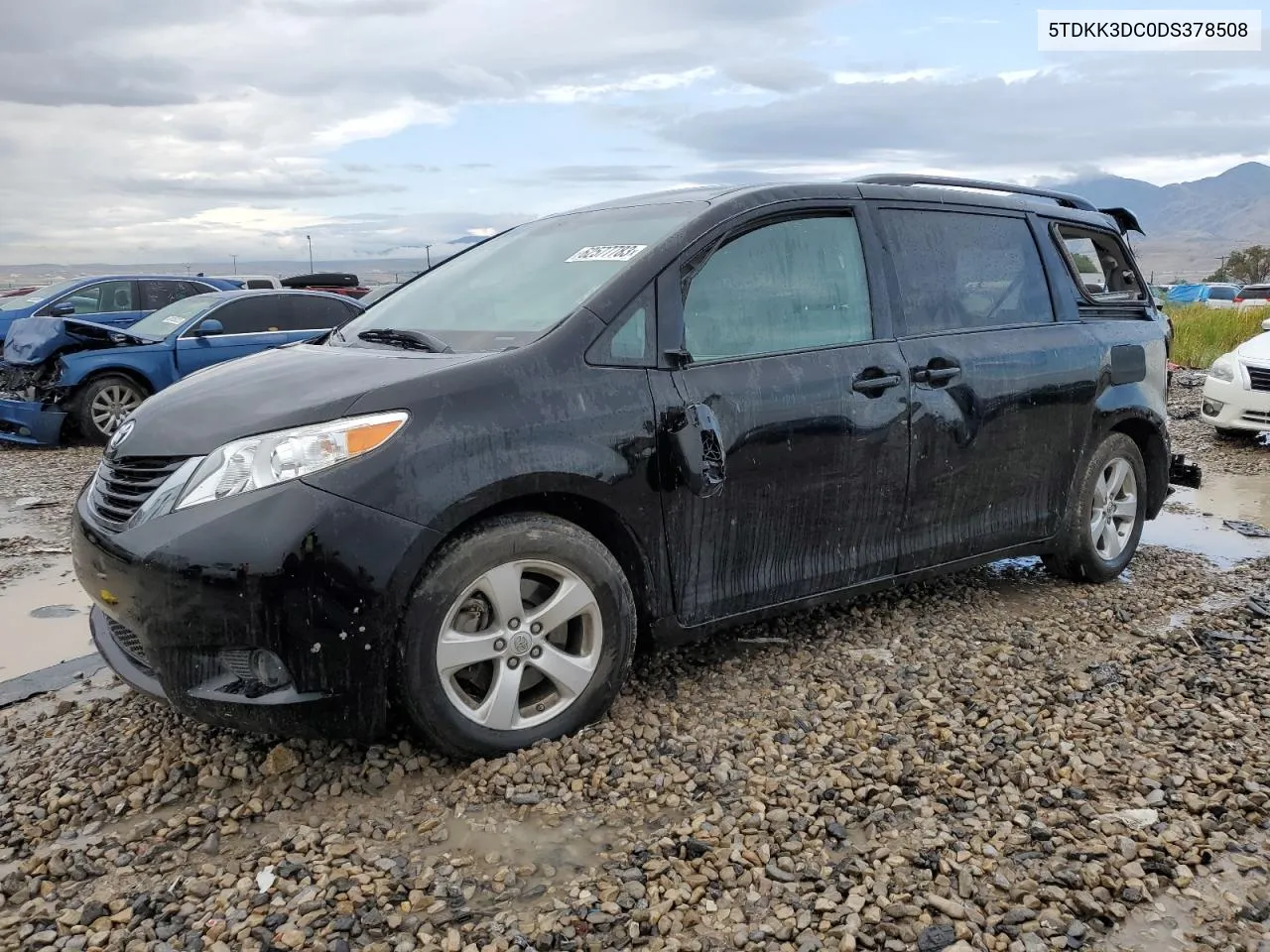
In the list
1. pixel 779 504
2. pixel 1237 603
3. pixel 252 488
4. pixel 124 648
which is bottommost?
pixel 1237 603

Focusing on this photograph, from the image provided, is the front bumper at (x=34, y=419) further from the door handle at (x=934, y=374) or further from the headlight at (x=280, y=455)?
the door handle at (x=934, y=374)

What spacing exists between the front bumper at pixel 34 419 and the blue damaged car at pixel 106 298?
11.9 ft

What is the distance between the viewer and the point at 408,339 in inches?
143

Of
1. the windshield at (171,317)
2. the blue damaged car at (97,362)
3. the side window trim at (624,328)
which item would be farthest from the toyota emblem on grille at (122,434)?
the windshield at (171,317)

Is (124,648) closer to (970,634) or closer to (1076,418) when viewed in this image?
(970,634)

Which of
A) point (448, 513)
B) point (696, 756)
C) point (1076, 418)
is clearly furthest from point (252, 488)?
point (1076, 418)

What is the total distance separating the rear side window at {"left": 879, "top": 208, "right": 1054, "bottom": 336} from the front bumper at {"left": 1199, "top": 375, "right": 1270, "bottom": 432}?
19.3ft

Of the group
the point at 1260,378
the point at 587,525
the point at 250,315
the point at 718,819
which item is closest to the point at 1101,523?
the point at 587,525

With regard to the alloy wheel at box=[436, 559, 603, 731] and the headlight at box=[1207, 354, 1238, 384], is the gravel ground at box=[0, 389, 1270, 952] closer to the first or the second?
the alloy wheel at box=[436, 559, 603, 731]

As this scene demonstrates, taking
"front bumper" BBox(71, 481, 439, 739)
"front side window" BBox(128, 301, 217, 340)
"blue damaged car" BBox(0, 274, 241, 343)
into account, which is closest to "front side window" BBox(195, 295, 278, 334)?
"front side window" BBox(128, 301, 217, 340)

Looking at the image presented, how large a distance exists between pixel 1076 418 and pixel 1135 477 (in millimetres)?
755

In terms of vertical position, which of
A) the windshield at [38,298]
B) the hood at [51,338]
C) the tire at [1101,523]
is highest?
the windshield at [38,298]

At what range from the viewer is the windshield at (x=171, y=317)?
10586 millimetres

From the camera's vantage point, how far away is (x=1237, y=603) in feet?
16.0
